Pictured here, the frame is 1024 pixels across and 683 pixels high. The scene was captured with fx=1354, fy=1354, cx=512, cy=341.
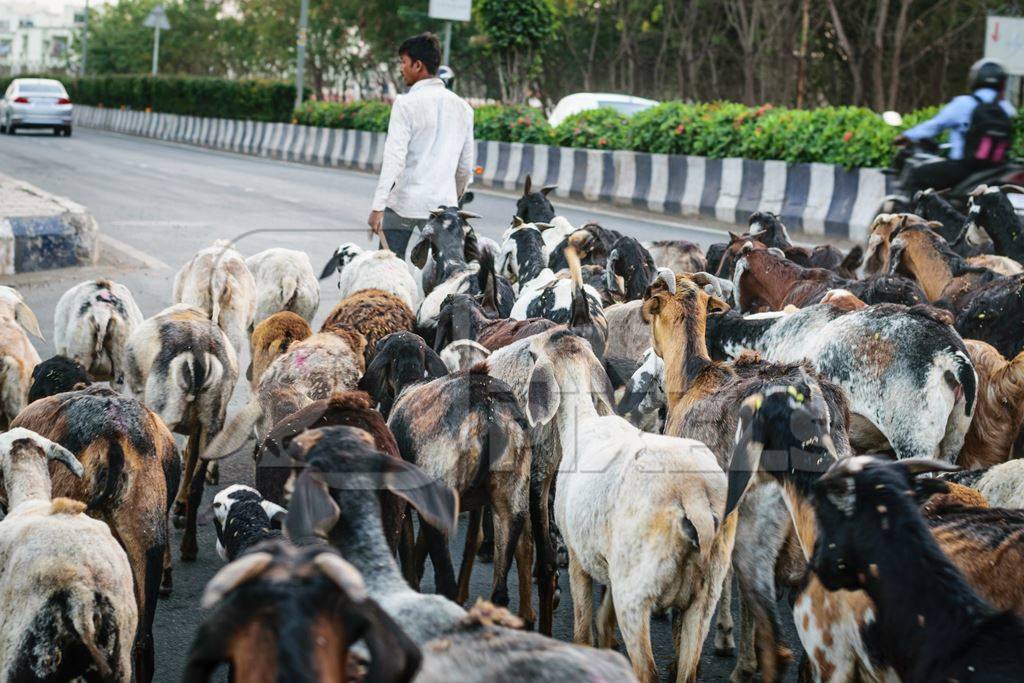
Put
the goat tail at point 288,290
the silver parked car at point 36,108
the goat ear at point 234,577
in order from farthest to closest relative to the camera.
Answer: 1. the silver parked car at point 36,108
2. the goat tail at point 288,290
3. the goat ear at point 234,577

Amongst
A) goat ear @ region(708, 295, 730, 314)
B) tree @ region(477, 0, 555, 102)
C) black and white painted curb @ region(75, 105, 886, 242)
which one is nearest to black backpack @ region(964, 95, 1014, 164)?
black and white painted curb @ region(75, 105, 886, 242)

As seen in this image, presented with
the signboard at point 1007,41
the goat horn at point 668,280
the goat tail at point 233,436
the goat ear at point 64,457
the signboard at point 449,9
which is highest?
the signboard at point 449,9

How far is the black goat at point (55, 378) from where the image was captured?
600 centimetres

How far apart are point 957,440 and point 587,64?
42184 millimetres

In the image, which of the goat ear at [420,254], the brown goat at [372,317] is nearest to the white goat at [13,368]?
the brown goat at [372,317]

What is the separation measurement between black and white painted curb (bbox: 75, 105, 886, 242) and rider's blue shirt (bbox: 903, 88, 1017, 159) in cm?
159

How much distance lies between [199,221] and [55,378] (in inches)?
443

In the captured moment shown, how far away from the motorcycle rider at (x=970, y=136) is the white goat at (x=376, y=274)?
613 cm

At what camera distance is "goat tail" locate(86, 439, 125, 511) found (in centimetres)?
484

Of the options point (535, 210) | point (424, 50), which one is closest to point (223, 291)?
point (424, 50)

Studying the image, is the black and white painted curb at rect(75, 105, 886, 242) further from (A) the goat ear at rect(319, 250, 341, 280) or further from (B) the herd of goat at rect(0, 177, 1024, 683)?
(B) the herd of goat at rect(0, 177, 1024, 683)

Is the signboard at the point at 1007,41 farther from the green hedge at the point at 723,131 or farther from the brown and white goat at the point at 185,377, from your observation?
the brown and white goat at the point at 185,377

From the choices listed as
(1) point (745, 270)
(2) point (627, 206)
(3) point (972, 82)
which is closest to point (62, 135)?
(2) point (627, 206)

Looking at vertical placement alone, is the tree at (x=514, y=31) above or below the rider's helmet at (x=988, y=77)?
above
